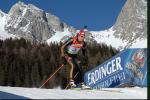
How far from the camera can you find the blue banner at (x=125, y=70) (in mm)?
16952

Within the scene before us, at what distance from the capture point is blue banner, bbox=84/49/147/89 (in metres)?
17.0

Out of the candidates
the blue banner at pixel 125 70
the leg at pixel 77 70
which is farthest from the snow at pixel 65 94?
the blue banner at pixel 125 70

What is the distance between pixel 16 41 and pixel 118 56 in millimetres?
143510

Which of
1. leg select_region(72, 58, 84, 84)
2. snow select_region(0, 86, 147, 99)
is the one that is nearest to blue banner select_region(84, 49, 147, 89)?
leg select_region(72, 58, 84, 84)

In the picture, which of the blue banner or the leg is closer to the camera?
the leg

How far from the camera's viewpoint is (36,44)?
157 meters

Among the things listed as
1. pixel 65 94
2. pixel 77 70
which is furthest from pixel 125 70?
pixel 65 94

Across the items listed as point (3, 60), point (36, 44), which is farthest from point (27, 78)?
point (36, 44)

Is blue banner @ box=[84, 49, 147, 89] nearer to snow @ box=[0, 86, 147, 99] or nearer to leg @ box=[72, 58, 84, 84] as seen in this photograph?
leg @ box=[72, 58, 84, 84]

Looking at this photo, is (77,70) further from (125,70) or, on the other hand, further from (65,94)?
(65,94)

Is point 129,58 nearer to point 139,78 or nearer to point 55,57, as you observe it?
point 139,78

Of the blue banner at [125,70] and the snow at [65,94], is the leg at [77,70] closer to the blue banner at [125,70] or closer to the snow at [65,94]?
the blue banner at [125,70]

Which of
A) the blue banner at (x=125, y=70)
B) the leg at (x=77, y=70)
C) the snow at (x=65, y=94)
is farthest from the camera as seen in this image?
the blue banner at (x=125, y=70)

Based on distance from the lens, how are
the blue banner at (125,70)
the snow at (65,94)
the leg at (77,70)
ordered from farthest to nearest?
the blue banner at (125,70) < the leg at (77,70) < the snow at (65,94)
